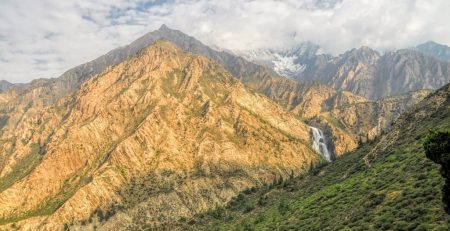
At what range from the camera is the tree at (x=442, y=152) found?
1527 inches

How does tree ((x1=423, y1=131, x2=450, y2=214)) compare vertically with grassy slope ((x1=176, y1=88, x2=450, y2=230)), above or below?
above

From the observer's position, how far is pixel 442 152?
3922 cm

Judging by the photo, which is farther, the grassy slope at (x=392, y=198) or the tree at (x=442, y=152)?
the grassy slope at (x=392, y=198)

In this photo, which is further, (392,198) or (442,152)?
(392,198)

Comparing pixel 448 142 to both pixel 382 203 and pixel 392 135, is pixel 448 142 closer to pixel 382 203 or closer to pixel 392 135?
pixel 382 203

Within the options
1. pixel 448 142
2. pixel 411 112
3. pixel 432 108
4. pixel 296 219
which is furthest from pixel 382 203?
pixel 411 112

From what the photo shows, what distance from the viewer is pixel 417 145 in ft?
301

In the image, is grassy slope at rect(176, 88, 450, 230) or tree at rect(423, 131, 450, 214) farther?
grassy slope at rect(176, 88, 450, 230)

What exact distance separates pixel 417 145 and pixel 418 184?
33.4m

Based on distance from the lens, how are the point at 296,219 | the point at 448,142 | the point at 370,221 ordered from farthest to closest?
1. the point at 296,219
2. the point at 370,221
3. the point at 448,142

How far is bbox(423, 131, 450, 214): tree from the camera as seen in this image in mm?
38781

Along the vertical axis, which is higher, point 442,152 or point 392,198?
point 442,152

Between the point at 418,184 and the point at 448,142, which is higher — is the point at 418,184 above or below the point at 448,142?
below

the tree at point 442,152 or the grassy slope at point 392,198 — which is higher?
the tree at point 442,152
